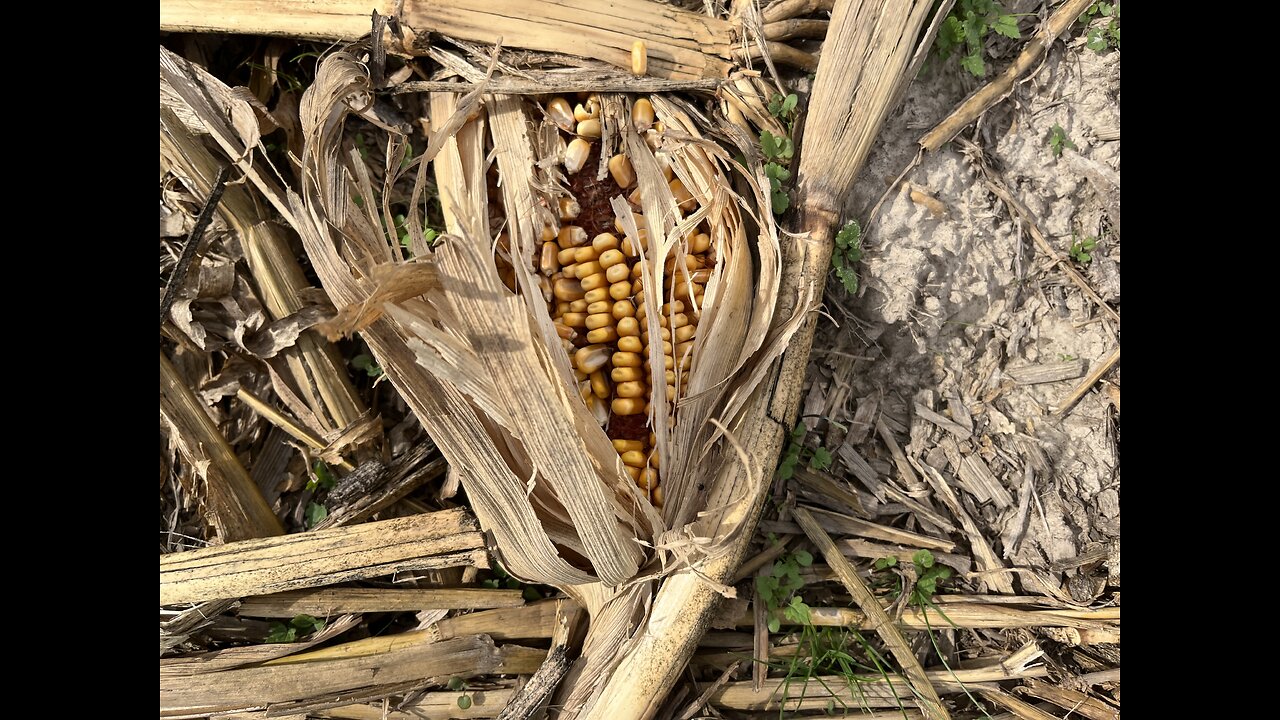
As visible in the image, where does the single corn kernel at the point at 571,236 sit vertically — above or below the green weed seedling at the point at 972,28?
below

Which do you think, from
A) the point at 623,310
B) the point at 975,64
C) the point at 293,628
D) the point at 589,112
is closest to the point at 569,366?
the point at 623,310

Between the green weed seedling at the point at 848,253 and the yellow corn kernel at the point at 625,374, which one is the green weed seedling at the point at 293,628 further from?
the green weed seedling at the point at 848,253

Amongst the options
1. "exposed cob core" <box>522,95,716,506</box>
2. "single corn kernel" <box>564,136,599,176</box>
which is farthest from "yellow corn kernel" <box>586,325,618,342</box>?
"single corn kernel" <box>564,136,599,176</box>

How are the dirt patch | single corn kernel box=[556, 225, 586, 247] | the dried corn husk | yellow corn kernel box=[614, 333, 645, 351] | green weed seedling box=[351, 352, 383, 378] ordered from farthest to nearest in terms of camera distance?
green weed seedling box=[351, 352, 383, 378] < the dirt patch < single corn kernel box=[556, 225, 586, 247] < yellow corn kernel box=[614, 333, 645, 351] < the dried corn husk

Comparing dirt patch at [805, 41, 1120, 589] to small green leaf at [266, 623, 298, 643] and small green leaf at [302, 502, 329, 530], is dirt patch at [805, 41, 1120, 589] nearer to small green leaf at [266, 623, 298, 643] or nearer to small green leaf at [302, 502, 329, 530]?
small green leaf at [302, 502, 329, 530]

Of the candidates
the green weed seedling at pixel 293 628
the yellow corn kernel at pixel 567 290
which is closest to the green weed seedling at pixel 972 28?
the yellow corn kernel at pixel 567 290

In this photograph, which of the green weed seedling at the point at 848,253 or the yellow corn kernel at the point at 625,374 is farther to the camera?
the green weed seedling at the point at 848,253
